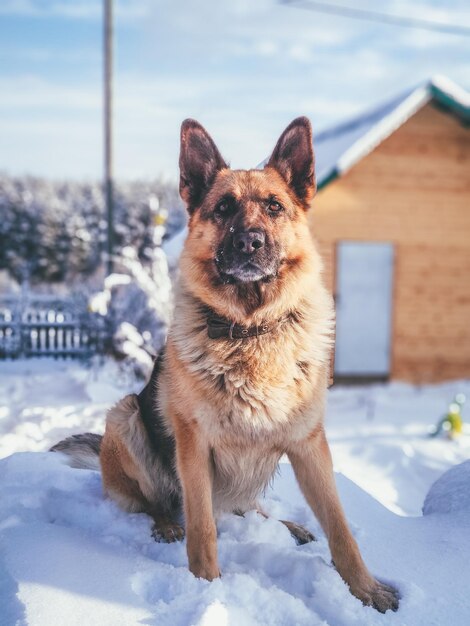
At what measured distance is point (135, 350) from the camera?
7.33 meters

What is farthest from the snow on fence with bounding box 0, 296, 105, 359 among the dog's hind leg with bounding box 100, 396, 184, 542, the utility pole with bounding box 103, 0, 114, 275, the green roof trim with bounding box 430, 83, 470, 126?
the dog's hind leg with bounding box 100, 396, 184, 542

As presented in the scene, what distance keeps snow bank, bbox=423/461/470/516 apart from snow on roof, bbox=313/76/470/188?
6215mm

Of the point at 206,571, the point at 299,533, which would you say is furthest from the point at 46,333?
the point at 206,571

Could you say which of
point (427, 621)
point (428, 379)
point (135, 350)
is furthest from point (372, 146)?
point (427, 621)

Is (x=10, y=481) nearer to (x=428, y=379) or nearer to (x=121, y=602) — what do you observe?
(x=121, y=602)

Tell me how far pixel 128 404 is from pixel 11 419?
3.66m

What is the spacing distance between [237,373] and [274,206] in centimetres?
82

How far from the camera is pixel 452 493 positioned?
3145 mm

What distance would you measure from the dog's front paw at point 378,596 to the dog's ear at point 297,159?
1.75m

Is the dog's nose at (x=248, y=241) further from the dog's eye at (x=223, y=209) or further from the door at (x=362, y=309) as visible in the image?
the door at (x=362, y=309)

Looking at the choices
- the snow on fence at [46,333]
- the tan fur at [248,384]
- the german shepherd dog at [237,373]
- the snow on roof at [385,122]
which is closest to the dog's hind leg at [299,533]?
the german shepherd dog at [237,373]

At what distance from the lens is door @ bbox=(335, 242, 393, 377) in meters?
9.91

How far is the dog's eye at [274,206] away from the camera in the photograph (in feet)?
8.48

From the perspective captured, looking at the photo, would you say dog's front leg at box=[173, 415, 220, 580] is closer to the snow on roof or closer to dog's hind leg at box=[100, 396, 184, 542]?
dog's hind leg at box=[100, 396, 184, 542]
